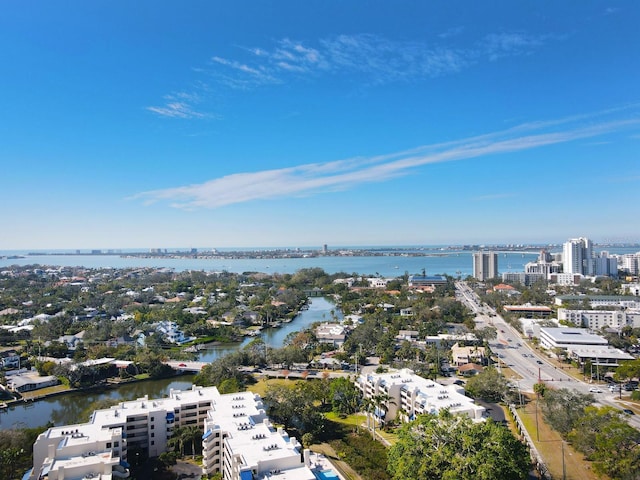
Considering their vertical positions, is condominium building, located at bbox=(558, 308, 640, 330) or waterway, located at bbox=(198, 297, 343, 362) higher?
condominium building, located at bbox=(558, 308, 640, 330)

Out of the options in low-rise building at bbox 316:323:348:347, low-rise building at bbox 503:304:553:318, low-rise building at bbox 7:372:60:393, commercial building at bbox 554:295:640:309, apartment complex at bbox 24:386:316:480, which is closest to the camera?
apartment complex at bbox 24:386:316:480

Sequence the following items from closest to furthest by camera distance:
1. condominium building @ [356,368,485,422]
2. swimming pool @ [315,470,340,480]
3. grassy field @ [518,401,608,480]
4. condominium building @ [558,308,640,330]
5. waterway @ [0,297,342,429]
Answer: swimming pool @ [315,470,340,480] → grassy field @ [518,401,608,480] → condominium building @ [356,368,485,422] → waterway @ [0,297,342,429] → condominium building @ [558,308,640,330]

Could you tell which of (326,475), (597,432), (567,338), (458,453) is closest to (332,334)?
(567,338)

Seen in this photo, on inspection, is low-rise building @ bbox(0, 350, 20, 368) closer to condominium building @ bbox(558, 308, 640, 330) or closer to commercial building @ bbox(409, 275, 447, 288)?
condominium building @ bbox(558, 308, 640, 330)

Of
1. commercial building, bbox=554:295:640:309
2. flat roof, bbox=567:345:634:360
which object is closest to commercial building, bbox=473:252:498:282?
commercial building, bbox=554:295:640:309

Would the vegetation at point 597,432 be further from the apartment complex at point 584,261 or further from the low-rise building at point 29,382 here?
the apartment complex at point 584,261

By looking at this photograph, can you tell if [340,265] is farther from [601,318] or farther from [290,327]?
[601,318]

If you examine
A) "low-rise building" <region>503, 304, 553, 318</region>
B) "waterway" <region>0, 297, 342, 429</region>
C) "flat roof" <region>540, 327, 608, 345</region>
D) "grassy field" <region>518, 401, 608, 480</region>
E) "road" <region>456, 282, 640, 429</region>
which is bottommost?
"waterway" <region>0, 297, 342, 429</region>

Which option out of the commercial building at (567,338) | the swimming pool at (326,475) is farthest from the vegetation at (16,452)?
the commercial building at (567,338)

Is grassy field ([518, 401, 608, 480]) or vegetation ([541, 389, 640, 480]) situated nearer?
vegetation ([541, 389, 640, 480])
